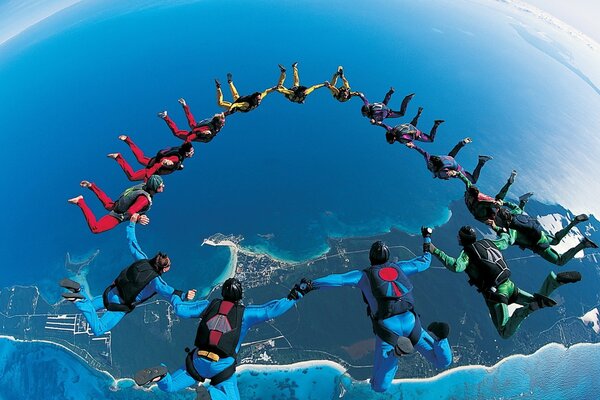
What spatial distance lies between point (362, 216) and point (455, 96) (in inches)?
799

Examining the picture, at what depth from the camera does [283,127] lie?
25.1m

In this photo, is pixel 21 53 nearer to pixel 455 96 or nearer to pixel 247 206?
pixel 247 206

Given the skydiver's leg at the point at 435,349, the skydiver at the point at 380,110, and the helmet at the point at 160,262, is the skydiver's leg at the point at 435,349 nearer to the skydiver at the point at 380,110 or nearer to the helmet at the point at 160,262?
the helmet at the point at 160,262

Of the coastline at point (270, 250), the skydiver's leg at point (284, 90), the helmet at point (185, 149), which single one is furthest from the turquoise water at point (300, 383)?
the skydiver's leg at point (284, 90)

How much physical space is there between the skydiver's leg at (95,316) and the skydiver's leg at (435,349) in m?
7.26

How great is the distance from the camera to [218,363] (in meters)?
6.45

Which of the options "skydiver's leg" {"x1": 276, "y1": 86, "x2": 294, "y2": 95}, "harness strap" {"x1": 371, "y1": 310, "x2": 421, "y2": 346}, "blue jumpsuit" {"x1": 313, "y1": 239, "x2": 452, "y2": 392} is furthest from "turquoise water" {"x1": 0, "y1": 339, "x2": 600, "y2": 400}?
"skydiver's leg" {"x1": 276, "y1": 86, "x2": 294, "y2": 95}

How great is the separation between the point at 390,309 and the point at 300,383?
9.22 metres

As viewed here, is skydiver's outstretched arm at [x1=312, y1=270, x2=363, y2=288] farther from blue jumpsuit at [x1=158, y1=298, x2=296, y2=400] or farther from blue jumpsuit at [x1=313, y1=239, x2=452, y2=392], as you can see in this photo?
blue jumpsuit at [x1=158, y1=298, x2=296, y2=400]

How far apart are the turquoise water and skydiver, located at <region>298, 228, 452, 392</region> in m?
7.42

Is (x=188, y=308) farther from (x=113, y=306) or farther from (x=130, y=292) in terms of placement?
(x=113, y=306)

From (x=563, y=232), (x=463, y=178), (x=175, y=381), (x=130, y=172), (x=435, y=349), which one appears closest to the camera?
(x=175, y=381)

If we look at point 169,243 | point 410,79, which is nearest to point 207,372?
point 169,243

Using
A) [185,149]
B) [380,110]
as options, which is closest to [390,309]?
[185,149]
